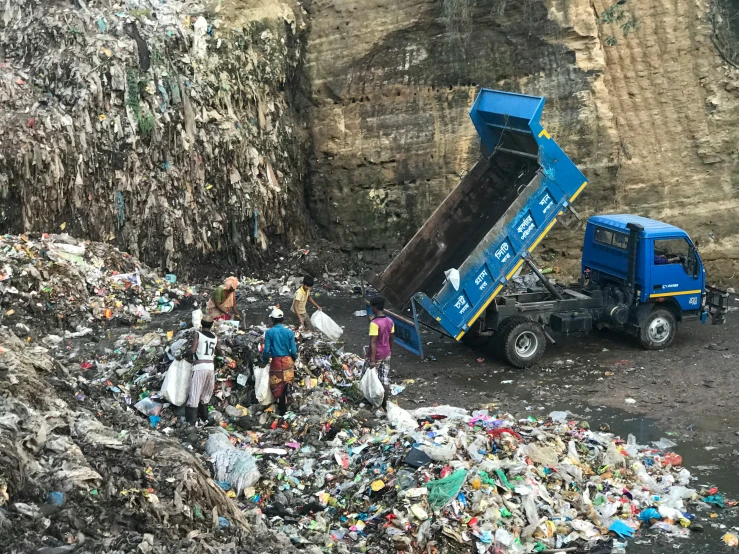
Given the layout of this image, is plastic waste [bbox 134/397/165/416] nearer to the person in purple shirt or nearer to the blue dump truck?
the person in purple shirt

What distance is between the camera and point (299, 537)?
671cm

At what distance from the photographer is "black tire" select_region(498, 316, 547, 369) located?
36.6 feet

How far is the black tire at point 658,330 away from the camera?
11.7 metres

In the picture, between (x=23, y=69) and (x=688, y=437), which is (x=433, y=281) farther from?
→ (x=23, y=69)

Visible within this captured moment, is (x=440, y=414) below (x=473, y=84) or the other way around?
below

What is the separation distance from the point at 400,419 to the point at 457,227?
160 inches

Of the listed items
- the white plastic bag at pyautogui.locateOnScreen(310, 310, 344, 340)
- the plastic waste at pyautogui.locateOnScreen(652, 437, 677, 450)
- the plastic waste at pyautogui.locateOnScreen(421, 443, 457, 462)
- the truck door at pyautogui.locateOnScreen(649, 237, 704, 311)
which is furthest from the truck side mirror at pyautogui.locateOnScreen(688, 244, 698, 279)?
the plastic waste at pyautogui.locateOnScreen(421, 443, 457, 462)

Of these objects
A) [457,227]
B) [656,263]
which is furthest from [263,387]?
[656,263]

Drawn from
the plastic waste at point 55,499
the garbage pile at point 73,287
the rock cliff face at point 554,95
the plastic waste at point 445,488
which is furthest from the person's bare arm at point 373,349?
the rock cliff face at point 554,95

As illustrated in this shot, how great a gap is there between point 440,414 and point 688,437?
104 inches

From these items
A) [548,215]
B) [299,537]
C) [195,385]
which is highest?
[548,215]

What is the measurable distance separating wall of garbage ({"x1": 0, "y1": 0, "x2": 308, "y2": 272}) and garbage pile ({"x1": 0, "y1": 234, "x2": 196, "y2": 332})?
2.30 ft

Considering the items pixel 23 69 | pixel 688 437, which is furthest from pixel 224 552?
pixel 23 69

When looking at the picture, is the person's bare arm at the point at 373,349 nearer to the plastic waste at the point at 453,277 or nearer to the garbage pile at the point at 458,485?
the garbage pile at the point at 458,485
